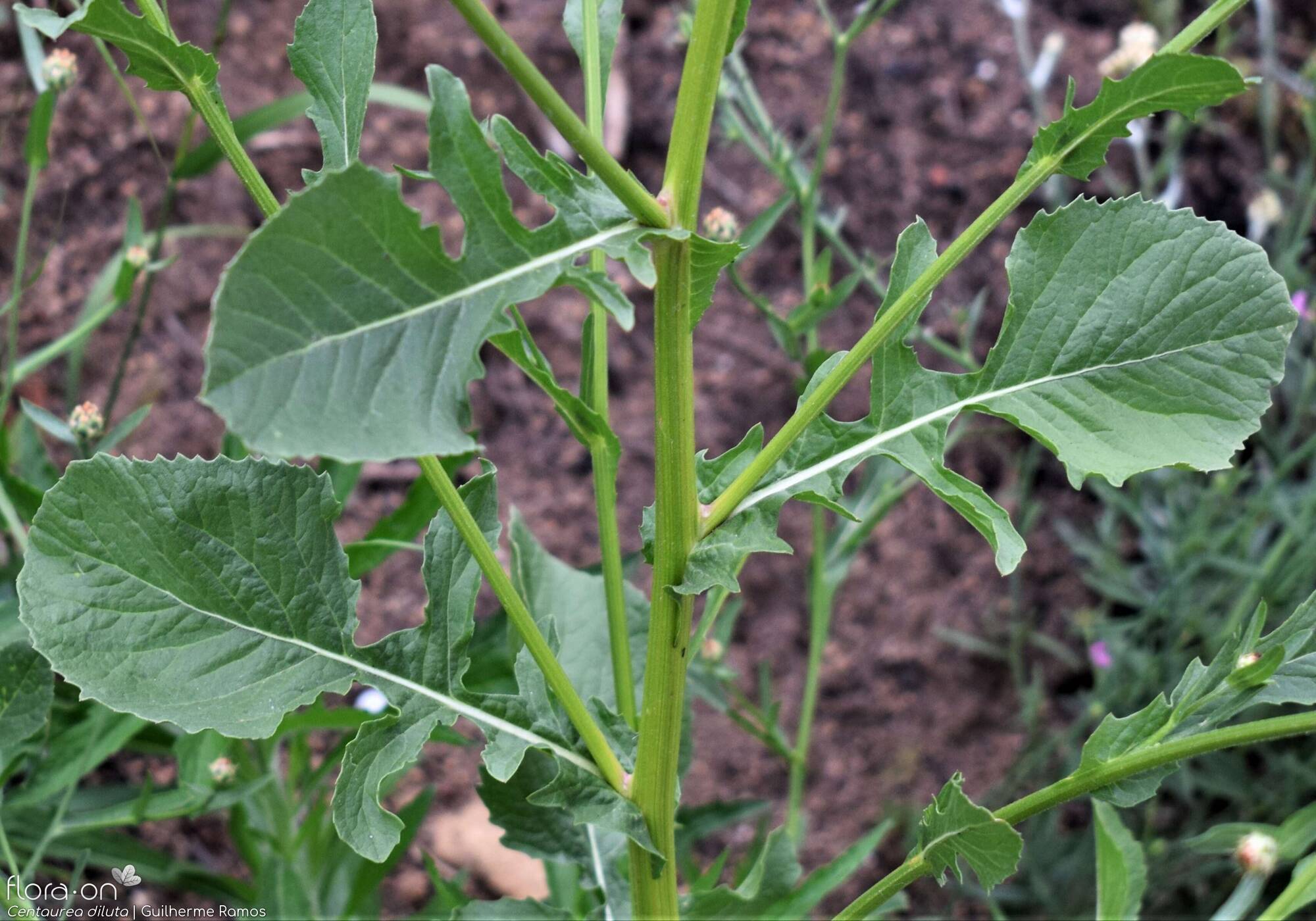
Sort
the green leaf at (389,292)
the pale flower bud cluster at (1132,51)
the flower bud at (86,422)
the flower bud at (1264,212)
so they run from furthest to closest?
the flower bud at (1264,212) < the pale flower bud cluster at (1132,51) < the flower bud at (86,422) < the green leaf at (389,292)

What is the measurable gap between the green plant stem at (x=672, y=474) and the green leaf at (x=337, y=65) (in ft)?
0.66

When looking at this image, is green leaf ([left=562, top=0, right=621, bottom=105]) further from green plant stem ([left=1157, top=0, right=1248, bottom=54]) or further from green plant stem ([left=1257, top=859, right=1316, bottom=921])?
green plant stem ([left=1257, top=859, right=1316, bottom=921])

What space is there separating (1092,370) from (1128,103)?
0.49 feet

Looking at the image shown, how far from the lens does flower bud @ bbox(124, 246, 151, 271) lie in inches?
44.8

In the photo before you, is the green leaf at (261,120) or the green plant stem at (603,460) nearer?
the green plant stem at (603,460)

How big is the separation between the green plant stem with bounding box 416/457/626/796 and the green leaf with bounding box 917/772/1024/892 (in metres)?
0.18

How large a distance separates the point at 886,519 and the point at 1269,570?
22.7 inches

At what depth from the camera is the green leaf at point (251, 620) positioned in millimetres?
663

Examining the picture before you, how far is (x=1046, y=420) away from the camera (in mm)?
647

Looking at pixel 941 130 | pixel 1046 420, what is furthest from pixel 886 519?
pixel 1046 420

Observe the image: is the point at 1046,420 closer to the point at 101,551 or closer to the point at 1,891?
the point at 101,551

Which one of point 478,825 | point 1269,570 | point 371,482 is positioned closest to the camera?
point 1269,570

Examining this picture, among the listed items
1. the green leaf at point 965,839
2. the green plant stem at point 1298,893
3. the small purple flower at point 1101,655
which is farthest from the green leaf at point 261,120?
the small purple flower at point 1101,655

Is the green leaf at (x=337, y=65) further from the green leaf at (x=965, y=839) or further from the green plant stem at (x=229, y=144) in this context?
the green leaf at (x=965, y=839)
